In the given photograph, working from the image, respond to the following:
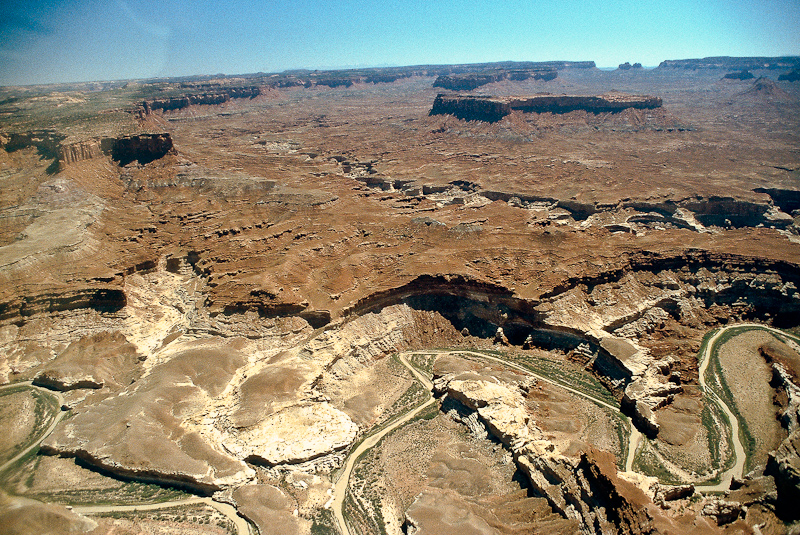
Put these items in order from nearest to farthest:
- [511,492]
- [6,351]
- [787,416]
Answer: [511,492] < [787,416] < [6,351]

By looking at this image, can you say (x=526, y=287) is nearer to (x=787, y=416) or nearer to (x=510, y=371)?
(x=510, y=371)

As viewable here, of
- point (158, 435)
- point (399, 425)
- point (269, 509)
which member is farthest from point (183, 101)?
point (269, 509)

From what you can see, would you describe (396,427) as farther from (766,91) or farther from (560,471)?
(766,91)

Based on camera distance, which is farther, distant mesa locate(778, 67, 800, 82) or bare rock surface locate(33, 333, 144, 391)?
distant mesa locate(778, 67, 800, 82)

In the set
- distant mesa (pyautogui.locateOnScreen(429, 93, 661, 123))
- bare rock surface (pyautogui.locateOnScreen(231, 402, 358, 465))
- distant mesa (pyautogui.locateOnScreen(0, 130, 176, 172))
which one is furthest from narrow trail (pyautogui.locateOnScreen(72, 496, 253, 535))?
distant mesa (pyautogui.locateOnScreen(429, 93, 661, 123))

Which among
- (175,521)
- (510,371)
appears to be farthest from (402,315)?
(175,521)

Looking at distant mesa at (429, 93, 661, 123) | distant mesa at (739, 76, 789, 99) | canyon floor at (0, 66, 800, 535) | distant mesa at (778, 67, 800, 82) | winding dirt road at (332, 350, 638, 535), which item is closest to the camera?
canyon floor at (0, 66, 800, 535)

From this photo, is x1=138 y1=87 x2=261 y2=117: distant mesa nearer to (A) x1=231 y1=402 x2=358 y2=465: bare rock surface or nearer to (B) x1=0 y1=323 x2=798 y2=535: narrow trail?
(B) x1=0 y1=323 x2=798 y2=535: narrow trail

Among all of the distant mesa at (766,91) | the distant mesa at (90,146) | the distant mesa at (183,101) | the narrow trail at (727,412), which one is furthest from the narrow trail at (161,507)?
the distant mesa at (766,91)
